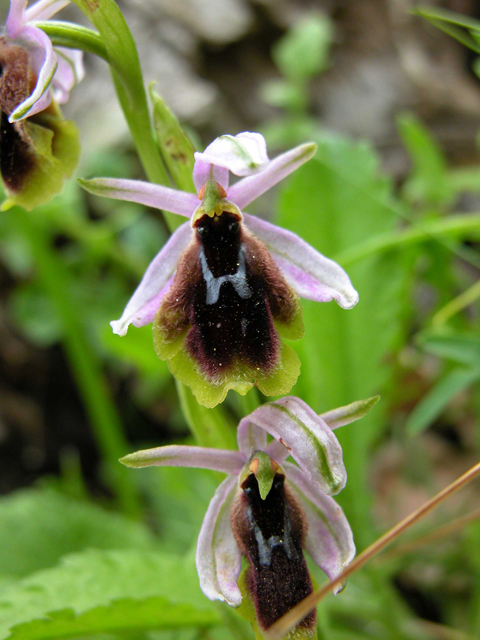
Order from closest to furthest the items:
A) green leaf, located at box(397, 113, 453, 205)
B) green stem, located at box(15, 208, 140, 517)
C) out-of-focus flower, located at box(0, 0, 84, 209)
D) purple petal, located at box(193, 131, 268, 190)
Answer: purple petal, located at box(193, 131, 268, 190), out-of-focus flower, located at box(0, 0, 84, 209), green leaf, located at box(397, 113, 453, 205), green stem, located at box(15, 208, 140, 517)

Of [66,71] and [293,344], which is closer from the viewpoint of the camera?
[66,71]

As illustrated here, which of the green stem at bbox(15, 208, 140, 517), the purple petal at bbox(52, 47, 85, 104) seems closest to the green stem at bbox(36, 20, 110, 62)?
the purple petal at bbox(52, 47, 85, 104)

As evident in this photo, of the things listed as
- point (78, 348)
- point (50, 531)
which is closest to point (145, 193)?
point (50, 531)

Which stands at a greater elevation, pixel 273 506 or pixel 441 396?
pixel 273 506

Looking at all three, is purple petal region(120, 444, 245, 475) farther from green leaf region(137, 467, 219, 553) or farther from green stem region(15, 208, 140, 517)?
green stem region(15, 208, 140, 517)

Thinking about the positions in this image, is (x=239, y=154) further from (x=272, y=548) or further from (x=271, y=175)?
(x=272, y=548)
